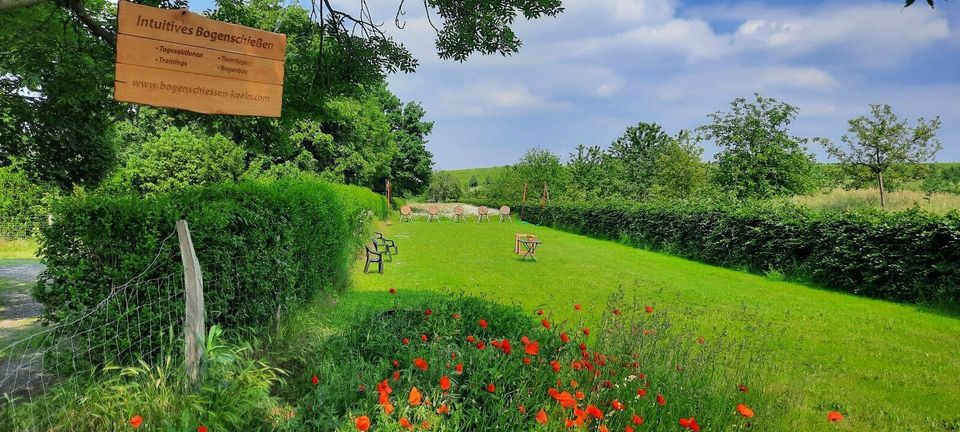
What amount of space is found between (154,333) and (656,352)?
371cm

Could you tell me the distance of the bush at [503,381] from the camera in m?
2.72

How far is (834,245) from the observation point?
1069cm

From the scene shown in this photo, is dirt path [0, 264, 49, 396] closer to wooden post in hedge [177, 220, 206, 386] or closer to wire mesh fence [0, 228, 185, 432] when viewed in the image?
wire mesh fence [0, 228, 185, 432]

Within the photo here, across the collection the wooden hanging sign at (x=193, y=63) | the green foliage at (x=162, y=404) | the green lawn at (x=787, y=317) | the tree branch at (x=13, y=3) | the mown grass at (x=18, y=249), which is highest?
the tree branch at (x=13, y=3)

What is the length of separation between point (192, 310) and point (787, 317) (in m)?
8.10

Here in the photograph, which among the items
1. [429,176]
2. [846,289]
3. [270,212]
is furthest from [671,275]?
[429,176]

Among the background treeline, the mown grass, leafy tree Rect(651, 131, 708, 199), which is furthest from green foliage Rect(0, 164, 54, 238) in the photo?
leafy tree Rect(651, 131, 708, 199)

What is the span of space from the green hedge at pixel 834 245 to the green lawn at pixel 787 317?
549 millimetres

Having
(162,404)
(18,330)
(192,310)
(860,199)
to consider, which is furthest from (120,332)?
(860,199)

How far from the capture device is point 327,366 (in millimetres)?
3324

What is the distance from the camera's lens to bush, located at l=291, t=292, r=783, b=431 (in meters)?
2.72

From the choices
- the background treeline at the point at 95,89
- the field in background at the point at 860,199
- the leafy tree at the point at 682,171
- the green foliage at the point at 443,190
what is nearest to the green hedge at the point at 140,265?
the background treeline at the point at 95,89

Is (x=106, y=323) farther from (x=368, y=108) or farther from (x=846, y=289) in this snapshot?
(x=368, y=108)

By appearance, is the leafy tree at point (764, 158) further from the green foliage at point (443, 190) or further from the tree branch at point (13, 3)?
the green foliage at point (443, 190)
